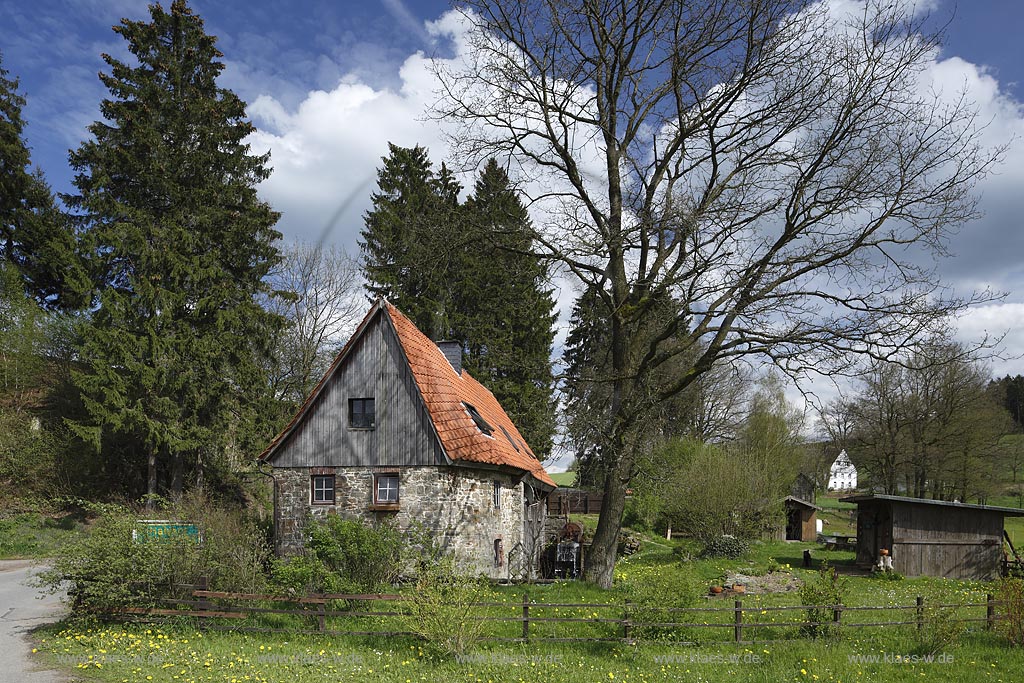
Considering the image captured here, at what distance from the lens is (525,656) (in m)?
11.2

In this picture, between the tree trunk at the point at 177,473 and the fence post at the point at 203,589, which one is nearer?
the fence post at the point at 203,589

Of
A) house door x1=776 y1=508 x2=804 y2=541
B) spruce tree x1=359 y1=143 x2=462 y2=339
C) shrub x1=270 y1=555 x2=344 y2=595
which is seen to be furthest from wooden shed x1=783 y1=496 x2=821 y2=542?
shrub x1=270 y1=555 x2=344 y2=595

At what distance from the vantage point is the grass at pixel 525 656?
33.5ft

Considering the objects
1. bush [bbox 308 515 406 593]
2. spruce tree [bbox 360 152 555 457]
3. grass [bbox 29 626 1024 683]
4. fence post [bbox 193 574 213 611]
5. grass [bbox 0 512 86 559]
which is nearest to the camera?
grass [bbox 29 626 1024 683]

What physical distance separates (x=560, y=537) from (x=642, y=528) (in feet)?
35.1

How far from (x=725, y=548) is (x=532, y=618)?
19183 mm

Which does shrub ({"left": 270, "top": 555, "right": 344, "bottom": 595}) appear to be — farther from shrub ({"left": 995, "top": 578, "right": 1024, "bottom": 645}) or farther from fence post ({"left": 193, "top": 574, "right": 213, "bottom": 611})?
shrub ({"left": 995, "top": 578, "right": 1024, "bottom": 645})

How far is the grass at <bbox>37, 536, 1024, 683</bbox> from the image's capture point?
10.2m

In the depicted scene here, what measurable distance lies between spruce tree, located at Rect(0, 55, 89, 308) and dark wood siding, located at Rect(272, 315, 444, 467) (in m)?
18.0

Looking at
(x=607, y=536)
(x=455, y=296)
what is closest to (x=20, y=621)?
(x=607, y=536)

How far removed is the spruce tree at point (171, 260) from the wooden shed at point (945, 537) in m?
27.4

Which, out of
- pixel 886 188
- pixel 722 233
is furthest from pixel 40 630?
pixel 886 188

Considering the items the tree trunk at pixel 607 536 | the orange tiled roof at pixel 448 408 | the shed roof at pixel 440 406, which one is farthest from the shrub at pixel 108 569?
the tree trunk at pixel 607 536

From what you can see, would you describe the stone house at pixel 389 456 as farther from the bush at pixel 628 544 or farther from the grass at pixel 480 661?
the bush at pixel 628 544
